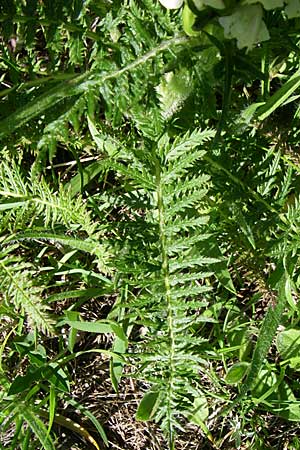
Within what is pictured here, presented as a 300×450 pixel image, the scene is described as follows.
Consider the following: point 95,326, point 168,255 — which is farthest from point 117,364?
point 168,255

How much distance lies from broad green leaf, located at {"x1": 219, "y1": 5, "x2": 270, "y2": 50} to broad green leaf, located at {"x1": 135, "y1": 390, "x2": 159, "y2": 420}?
79 centimetres

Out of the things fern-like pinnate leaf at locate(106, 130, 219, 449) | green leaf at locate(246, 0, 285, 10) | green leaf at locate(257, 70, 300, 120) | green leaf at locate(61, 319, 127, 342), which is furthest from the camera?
green leaf at locate(61, 319, 127, 342)

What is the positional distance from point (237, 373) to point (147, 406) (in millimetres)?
207

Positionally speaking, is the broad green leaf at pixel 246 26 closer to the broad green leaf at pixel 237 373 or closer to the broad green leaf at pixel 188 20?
the broad green leaf at pixel 188 20

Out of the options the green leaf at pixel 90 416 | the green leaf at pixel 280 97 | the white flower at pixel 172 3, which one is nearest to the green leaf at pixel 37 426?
the green leaf at pixel 90 416

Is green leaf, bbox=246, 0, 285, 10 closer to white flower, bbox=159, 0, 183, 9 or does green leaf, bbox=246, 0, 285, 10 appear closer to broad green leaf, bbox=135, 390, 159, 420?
white flower, bbox=159, 0, 183, 9

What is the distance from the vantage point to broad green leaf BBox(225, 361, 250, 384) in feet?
A: 5.73

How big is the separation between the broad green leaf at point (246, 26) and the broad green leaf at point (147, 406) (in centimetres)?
79

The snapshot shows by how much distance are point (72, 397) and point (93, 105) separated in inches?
29.8

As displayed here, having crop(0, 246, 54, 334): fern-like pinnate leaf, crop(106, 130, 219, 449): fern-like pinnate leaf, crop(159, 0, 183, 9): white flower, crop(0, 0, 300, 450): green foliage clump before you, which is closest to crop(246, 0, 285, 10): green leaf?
crop(0, 0, 300, 450): green foliage clump

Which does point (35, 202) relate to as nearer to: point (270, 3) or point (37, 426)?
point (37, 426)

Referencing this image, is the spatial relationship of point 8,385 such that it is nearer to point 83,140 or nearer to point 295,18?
point 83,140

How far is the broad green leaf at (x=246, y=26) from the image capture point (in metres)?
1.34

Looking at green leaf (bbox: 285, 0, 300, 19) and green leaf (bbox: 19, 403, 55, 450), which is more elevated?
green leaf (bbox: 285, 0, 300, 19)
